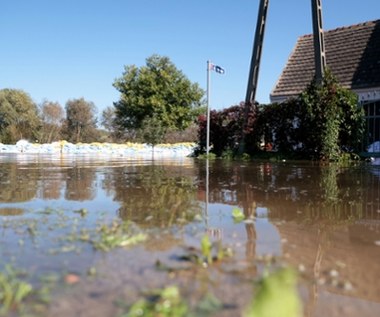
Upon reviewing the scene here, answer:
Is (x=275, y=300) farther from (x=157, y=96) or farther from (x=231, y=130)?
(x=157, y=96)

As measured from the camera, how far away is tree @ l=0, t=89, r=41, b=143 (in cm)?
4047

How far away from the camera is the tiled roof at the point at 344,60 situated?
53.9 feet

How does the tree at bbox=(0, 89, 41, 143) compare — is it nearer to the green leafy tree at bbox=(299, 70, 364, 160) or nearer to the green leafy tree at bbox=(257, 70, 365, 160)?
the green leafy tree at bbox=(257, 70, 365, 160)

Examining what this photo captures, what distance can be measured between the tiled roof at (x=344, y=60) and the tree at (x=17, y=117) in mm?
30887

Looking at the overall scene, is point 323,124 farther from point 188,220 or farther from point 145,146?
point 145,146

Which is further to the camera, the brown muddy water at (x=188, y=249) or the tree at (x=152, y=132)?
the tree at (x=152, y=132)

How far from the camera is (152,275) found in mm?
2045

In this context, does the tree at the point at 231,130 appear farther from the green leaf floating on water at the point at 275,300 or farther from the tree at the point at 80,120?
the tree at the point at 80,120

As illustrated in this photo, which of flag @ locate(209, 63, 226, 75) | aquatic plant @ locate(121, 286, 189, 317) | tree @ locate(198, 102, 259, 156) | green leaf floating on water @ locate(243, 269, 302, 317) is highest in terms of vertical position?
flag @ locate(209, 63, 226, 75)

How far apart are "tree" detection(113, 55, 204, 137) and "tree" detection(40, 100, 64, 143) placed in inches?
490

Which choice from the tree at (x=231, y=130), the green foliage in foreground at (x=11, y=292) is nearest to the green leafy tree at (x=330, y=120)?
the tree at (x=231, y=130)

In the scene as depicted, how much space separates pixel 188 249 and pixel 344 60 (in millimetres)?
17360

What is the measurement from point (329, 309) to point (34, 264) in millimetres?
1519

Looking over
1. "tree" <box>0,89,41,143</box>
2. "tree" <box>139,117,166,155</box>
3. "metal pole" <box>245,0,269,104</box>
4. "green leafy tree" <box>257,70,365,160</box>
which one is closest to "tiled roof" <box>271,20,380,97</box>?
"metal pole" <box>245,0,269,104</box>
